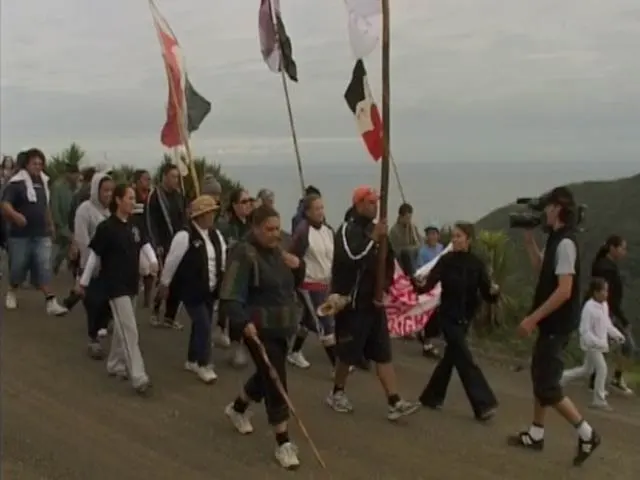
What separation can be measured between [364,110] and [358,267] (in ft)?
5.19

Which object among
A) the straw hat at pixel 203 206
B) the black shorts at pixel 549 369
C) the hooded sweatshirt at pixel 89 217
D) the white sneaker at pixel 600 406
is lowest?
the white sneaker at pixel 600 406

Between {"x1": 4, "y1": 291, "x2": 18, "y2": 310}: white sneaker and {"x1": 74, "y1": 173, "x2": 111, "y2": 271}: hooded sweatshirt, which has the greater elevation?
{"x1": 74, "y1": 173, "x2": 111, "y2": 271}: hooded sweatshirt

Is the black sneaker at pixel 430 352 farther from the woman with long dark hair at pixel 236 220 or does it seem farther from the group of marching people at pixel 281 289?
the woman with long dark hair at pixel 236 220

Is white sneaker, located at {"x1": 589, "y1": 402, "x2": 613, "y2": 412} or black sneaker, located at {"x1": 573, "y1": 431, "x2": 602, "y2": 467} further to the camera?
white sneaker, located at {"x1": 589, "y1": 402, "x2": 613, "y2": 412}

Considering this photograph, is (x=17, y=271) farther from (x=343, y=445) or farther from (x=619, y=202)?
(x=619, y=202)

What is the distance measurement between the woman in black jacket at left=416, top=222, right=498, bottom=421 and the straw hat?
→ 6.82 ft

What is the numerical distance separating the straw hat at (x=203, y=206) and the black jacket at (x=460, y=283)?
2091 mm

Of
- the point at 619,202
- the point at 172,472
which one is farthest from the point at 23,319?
the point at 619,202

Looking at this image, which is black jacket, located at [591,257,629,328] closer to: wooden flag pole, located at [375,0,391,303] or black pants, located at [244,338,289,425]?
wooden flag pole, located at [375,0,391,303]

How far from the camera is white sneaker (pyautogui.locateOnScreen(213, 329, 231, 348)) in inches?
413

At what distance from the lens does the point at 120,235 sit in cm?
841

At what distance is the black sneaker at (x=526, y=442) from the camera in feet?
25.3

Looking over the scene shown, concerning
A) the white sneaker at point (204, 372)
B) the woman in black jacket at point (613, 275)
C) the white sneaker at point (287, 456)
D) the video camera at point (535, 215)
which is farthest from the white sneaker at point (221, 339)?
the woman in black jacket at point (613, 275)

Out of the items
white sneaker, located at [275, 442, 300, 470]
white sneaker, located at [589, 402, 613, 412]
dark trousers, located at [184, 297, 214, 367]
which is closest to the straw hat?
dark trousers, located at [184, 297, 214, 367]
